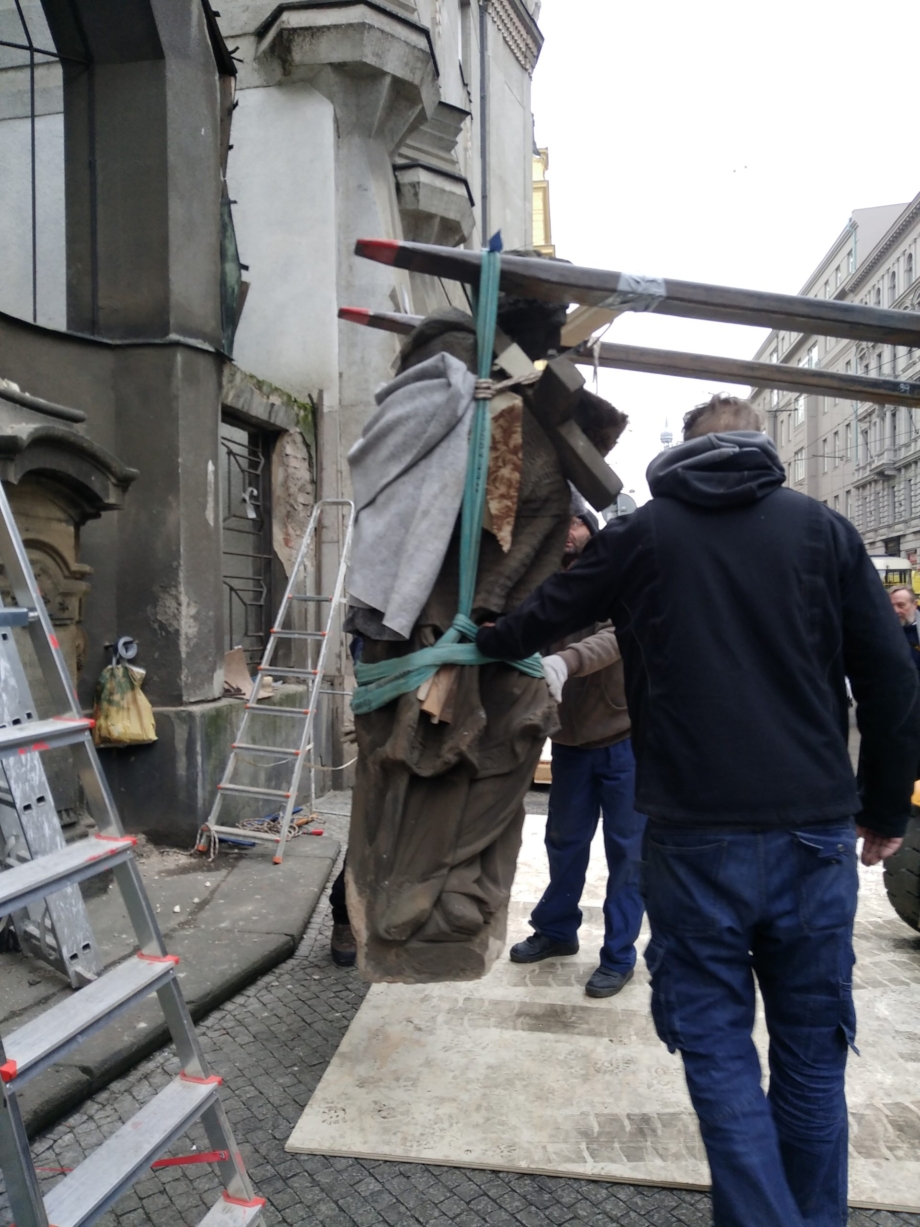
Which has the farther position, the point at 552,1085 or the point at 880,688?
the point at 552,1085

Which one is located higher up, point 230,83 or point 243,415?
point 230,83

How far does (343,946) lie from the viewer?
4238 millimetres

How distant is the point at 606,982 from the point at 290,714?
3.09 metres

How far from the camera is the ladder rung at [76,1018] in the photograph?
1.91 meters

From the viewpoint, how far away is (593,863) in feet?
18.4

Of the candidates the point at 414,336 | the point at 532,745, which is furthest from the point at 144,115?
the point at 532,745

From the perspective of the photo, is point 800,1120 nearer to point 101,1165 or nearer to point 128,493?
point 101,1165

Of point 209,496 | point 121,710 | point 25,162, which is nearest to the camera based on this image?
point 121,710

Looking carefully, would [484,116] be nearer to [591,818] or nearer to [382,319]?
[591,818]

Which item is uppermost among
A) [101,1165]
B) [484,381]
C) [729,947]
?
[484,381]

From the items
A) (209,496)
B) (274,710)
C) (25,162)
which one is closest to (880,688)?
(274,710)

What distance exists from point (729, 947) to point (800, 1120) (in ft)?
1.34

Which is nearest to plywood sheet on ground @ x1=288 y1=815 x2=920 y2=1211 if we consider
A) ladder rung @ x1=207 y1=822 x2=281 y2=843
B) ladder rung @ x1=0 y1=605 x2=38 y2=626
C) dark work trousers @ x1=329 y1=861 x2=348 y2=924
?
dark work trousers @ x1=329 y1=861 x2=348 y2=924

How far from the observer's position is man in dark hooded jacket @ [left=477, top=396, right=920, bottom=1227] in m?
2.04
